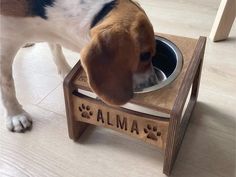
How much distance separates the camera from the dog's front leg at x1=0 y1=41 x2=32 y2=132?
0.99 metres

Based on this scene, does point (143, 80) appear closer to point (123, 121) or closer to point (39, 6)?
point (123, 121)

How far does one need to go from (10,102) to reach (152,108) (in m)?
0.50

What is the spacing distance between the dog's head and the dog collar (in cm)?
1

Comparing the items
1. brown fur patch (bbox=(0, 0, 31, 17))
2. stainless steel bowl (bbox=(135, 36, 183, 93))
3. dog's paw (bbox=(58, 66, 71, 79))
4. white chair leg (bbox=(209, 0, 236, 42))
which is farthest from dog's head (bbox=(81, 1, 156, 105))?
white chair leg (bbox=(209, 0, 236, 42))

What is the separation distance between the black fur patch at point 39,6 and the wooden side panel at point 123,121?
238 millimetres

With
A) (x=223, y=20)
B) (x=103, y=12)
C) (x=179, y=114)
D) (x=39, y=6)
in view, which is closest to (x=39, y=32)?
(x=39, y=6)

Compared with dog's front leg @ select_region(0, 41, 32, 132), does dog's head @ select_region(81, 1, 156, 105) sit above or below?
above

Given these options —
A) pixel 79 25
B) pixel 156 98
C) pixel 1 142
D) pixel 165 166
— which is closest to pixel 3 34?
pixel 79 25

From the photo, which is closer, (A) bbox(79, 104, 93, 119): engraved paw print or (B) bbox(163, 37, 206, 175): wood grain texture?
(B) bbox(163, 37, 206, 175): wood grain texture

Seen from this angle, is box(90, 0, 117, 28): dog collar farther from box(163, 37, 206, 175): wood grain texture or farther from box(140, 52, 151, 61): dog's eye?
box(163, 37, 206, 175): wood grain texture

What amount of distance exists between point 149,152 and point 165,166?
3.6 inches

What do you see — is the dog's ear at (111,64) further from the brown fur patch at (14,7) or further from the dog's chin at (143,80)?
the brown fur patch at (14,7)

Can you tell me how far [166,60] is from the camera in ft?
3.19

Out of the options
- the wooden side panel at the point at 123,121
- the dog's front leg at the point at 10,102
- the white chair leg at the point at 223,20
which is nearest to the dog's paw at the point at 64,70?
the dog's front leg at the point at 10,102
